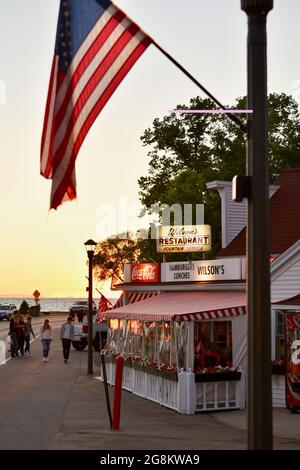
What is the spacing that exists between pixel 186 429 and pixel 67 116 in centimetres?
832


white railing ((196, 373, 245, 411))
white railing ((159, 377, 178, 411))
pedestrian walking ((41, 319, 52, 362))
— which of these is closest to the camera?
white railing ((196, 373, 245, 411))

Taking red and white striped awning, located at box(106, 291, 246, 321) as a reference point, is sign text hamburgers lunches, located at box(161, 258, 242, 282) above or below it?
above

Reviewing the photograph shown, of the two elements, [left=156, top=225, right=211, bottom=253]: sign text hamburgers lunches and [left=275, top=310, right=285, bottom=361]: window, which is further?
[left=156, top=225, right=211, bottom=253]: sign text hamburgers lunches

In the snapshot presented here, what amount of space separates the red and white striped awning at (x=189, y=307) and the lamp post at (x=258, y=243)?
1128cm

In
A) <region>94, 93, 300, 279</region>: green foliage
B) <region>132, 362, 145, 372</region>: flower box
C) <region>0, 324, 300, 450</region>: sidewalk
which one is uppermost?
<region>94, 93, 300, 279</region>: green foliage

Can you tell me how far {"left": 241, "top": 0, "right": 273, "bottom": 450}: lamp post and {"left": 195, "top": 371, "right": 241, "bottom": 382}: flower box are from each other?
424 inches

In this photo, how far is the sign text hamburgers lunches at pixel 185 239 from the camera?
29156mm

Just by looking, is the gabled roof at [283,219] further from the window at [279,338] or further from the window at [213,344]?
the window at [279,338]

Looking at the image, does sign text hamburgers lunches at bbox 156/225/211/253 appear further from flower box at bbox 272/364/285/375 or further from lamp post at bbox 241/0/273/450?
lamp post at bbox 241/0/273/450

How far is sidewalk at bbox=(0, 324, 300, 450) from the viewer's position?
42.6 feet

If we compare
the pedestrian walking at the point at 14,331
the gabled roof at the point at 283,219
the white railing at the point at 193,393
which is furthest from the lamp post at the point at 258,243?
the pedestrian walking at the point at 14,331

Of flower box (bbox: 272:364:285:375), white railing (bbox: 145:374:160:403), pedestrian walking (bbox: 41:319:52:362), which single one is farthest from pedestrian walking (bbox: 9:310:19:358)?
flower box (bbox: 272:364:285:375)

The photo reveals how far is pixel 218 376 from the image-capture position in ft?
59.6

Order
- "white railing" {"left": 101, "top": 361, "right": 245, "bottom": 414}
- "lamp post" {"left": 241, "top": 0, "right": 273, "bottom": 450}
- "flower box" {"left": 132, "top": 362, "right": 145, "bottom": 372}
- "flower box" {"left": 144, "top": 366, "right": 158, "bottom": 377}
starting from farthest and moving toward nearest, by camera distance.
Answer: "flower box" {"left": 132, "top": 362, "right": 145, "bottom": 372}
"flower box" {"left": 144, "top": 366, "right": 158, "bottom": 377}
"white railing" {"left": 101, "top": 361, "right": 245, "bottom": 414}
"lamp post" {"left": 241, "top": 0, "right": 273, "bottom": 450}
